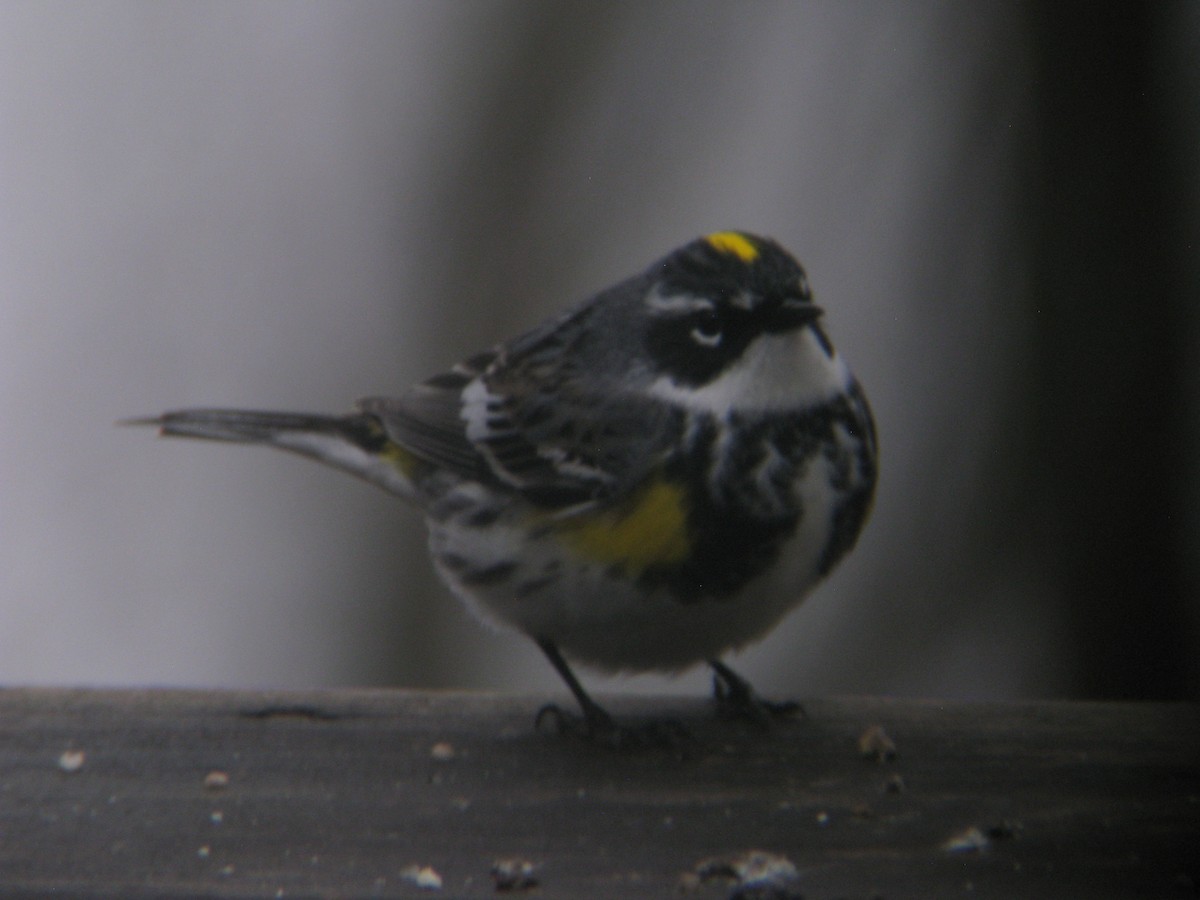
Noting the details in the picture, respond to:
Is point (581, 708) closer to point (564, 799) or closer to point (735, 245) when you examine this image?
point (564, 799)

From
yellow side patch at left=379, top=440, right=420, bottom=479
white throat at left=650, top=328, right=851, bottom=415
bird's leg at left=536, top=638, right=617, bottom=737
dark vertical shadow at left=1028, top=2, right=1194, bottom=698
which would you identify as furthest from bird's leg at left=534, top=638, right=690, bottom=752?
dark vertical shadow at left=1028, top=2, right=1194, bottom=698

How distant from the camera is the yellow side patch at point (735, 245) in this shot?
12.5ft

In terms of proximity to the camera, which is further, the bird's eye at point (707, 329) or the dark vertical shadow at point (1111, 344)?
the dark vertical shadow at point (1111, 344)

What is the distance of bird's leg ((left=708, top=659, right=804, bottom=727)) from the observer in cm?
391

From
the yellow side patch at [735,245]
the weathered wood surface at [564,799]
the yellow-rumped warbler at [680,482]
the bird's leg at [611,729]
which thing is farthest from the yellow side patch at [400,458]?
the yellow side patch at [735,245]

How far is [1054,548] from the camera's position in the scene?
5.67 metres

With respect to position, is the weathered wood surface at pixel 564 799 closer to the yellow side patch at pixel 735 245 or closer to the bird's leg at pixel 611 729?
the bird's leg at pixel 611 729

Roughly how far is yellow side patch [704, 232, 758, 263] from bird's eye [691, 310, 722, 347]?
0.40 feet

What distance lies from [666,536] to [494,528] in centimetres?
49

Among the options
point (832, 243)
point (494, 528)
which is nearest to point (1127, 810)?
point (494, 528)

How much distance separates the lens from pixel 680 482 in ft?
12.4

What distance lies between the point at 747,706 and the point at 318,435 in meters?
1.35

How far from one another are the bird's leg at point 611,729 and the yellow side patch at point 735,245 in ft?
2.96

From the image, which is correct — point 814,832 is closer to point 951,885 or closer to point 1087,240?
point 951,885
